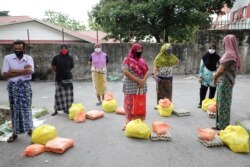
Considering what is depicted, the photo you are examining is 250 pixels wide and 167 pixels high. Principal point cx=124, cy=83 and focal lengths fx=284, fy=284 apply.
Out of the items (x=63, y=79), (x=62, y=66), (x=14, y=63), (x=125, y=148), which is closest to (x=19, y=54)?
(x=14, y=63)

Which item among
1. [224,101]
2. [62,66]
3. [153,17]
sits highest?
[153,17]

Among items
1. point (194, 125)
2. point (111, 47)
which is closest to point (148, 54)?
point (111, 47)

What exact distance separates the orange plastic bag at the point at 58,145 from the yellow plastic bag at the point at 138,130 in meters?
1.13

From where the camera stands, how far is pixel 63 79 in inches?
276

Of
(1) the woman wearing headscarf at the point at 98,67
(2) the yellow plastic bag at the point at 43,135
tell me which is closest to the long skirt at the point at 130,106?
(2) the yellow plastic bag at the point at 43,135

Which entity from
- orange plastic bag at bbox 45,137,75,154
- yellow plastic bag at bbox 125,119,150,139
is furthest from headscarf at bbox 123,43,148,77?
orange plastic bag at bbox 45,137,75,154

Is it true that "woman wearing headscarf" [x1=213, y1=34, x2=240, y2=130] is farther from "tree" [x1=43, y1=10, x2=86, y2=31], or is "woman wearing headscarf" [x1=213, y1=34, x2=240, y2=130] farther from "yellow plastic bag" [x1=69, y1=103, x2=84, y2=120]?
"tree" [x1=43, y1=10, x2=86, y2=31]

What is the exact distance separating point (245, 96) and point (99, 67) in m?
4.79

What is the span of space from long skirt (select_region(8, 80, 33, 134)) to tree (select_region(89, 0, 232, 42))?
9785 mm

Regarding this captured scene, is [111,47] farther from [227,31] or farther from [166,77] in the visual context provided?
[166,77]

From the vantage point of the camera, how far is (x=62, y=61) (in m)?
6.95

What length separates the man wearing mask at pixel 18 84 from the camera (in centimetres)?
509

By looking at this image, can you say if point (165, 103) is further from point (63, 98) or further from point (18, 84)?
point (18, 84)

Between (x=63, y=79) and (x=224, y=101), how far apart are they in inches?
149
